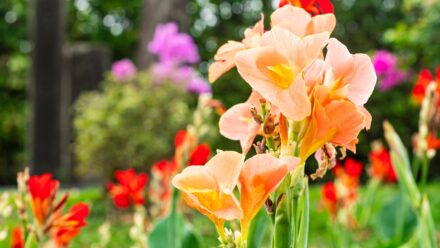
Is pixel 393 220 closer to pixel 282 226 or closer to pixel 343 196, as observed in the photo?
pixel 343 196

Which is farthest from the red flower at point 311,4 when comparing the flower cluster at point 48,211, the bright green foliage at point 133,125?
the bright green foliage at point 133,125

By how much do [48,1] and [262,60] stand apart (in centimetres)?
797

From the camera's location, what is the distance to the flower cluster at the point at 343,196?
1938mm

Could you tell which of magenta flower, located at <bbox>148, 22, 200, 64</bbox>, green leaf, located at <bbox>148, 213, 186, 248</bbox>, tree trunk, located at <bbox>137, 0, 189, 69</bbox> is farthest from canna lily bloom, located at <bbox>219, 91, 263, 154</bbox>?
tree trunk, located at <bbox>137, 0, 189, 69</bbox>

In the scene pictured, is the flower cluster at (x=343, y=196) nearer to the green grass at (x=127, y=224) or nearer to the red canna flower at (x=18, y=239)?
the red canna flower at (x=18, y=239)

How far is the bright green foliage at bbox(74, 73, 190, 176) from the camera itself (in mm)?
6520

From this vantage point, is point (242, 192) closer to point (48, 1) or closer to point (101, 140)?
point (101, 140)

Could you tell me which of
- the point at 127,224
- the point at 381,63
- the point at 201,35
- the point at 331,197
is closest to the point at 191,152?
the point at 331,197

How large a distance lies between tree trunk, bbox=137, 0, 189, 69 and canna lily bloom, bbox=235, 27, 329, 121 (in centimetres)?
781

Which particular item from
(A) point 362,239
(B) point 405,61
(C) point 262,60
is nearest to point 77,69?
(B) point 405,61

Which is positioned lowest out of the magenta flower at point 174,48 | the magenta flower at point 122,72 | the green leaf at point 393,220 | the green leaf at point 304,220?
the magenta flower at point 122,72

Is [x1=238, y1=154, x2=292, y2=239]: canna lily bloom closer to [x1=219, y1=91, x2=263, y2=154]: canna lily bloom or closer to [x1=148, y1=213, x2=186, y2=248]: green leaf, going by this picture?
[x1=219, y1=91, x2=263, y2=154]: canna lily bloom

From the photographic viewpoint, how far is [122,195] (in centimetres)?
167

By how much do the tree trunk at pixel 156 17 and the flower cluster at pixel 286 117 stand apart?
7787 mm
